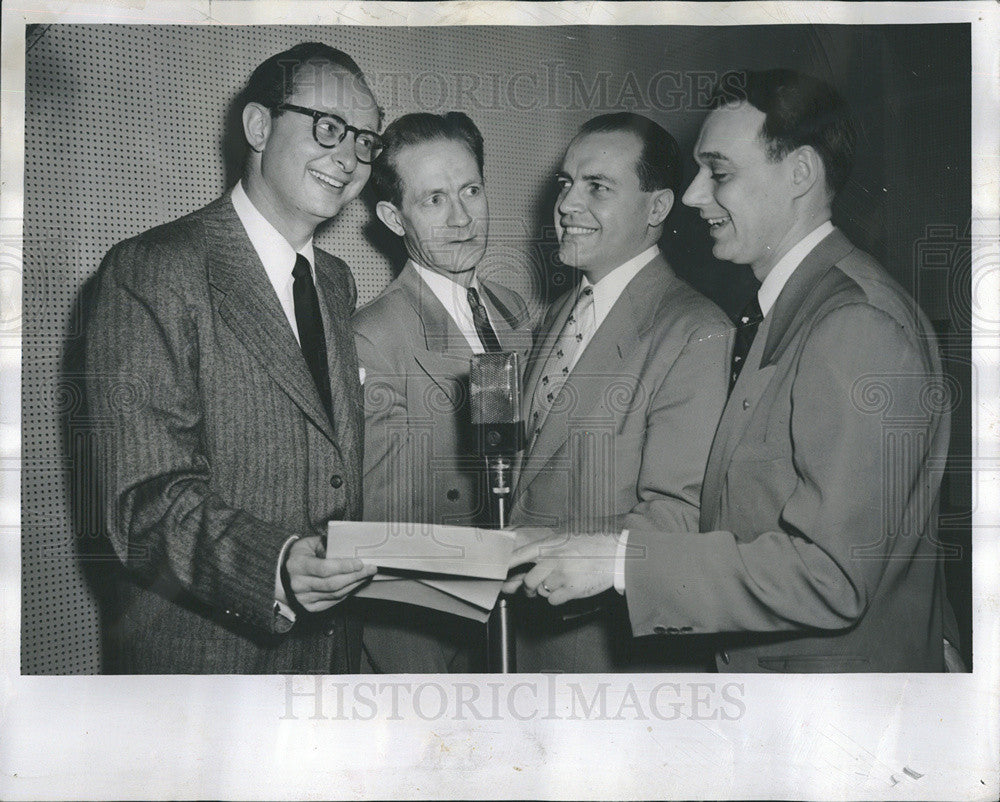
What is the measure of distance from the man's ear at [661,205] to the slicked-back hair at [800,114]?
224 mm

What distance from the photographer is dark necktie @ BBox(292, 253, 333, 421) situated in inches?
79.8

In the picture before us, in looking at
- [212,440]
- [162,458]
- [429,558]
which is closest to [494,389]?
[429,558]

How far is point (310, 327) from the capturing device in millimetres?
2043

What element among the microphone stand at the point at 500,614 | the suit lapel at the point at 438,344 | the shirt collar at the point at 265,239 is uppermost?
the shirt collar at the point at 265,239

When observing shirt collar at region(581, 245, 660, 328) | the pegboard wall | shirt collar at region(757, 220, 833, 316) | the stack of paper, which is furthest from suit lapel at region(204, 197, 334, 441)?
shirt collar at region(757, 220, 833, 316)

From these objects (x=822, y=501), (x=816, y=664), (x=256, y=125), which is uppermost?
(x=256, y=125)

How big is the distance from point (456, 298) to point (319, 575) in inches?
25.9

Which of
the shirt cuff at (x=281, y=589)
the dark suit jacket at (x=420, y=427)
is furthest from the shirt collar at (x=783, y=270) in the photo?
the shirt cuff at (x=281, y=589)

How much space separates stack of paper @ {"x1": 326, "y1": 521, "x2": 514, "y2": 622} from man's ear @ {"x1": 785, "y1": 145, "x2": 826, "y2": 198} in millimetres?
968

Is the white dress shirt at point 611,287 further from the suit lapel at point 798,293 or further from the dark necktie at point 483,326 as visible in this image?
the suit lapel at point 798,293

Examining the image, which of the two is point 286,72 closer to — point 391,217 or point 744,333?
point 391,217

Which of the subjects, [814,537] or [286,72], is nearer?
[814,537]

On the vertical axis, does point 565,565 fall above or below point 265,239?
below

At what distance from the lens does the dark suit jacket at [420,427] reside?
6.69ft
